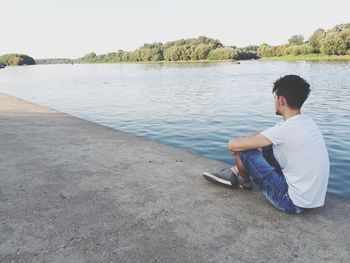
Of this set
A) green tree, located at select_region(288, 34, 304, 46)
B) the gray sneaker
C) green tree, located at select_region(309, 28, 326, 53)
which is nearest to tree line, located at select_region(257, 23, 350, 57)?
green tree, located at select_region(309, 28, 326, 53)

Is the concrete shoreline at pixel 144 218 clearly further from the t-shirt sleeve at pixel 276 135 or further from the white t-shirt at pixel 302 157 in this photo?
the t-shirt sleeve at pixel 276 135

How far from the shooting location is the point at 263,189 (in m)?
4.58

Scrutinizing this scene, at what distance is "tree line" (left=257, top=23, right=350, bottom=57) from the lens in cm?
10081

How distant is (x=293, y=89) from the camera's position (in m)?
4.16

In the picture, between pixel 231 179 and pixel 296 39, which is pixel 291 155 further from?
pixel 296 39

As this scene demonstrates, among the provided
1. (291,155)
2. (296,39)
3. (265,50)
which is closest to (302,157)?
(291,155)

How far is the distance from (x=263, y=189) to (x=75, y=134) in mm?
6437

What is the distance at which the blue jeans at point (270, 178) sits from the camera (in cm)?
437

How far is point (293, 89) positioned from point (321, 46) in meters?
116

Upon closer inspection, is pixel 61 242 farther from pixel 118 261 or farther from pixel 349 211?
pixel 349 211

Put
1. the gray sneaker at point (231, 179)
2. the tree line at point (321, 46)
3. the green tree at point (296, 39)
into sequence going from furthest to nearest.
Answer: the green tree at point (296, 39) < the tree line at point (321, 46) < the gray sneaker at point (231, 179)

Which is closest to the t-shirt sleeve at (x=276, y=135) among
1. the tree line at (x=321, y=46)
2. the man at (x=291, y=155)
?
the man at (x=291, y=155)

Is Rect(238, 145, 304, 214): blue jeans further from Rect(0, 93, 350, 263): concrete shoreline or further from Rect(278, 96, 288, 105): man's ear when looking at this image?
Rect(278, 96, 288, 105): man's ear

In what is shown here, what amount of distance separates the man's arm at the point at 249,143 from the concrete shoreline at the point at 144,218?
0.84 metres
